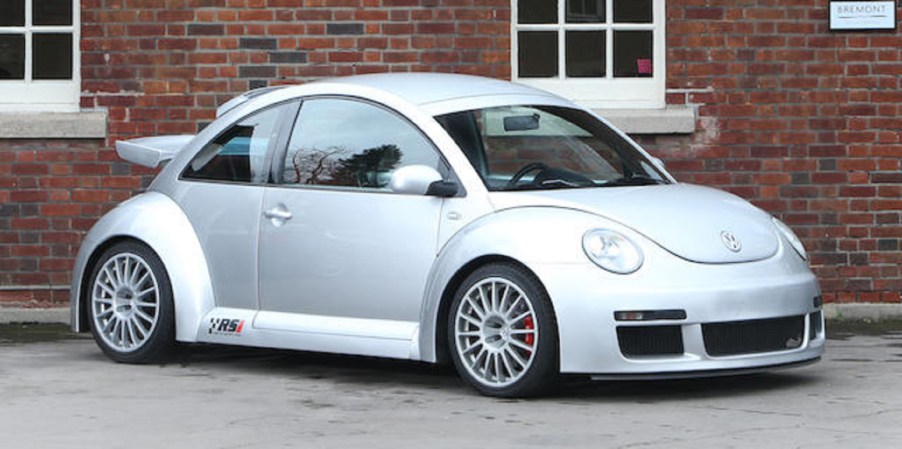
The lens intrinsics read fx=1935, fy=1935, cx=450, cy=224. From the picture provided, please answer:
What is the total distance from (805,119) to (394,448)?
6470 millimetres

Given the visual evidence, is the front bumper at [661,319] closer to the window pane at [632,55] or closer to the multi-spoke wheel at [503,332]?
the multi-spoke wheel at [503,332]

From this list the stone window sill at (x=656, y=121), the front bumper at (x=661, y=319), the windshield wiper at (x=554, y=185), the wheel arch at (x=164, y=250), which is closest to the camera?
the front bumper at (x=661, y=319)

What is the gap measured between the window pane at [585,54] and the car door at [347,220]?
3740 millimetres

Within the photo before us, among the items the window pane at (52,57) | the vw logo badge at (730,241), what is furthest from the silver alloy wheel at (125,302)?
the window pane at (52,57)

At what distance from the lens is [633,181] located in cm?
898

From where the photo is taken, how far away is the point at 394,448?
6.78 meters

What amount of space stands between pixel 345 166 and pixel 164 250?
1061mm

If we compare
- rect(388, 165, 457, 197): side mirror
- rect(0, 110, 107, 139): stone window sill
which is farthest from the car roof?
rect(0, 110, 107, 139): stone window sill

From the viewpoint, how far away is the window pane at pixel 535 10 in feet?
41.8

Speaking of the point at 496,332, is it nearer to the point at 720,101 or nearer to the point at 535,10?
the point at 720,101

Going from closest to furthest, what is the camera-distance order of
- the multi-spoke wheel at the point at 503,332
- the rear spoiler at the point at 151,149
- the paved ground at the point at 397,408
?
the paved ground at the point at 397,408, the multi-spoke wheel at the point at 503,332, the rear spoiler at the point at 151,149

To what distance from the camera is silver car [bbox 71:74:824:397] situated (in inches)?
313

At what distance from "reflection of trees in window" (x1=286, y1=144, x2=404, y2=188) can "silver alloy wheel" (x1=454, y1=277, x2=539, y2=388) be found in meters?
0.92

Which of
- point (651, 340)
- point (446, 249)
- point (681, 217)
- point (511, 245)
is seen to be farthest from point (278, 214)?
point (651, 340)
